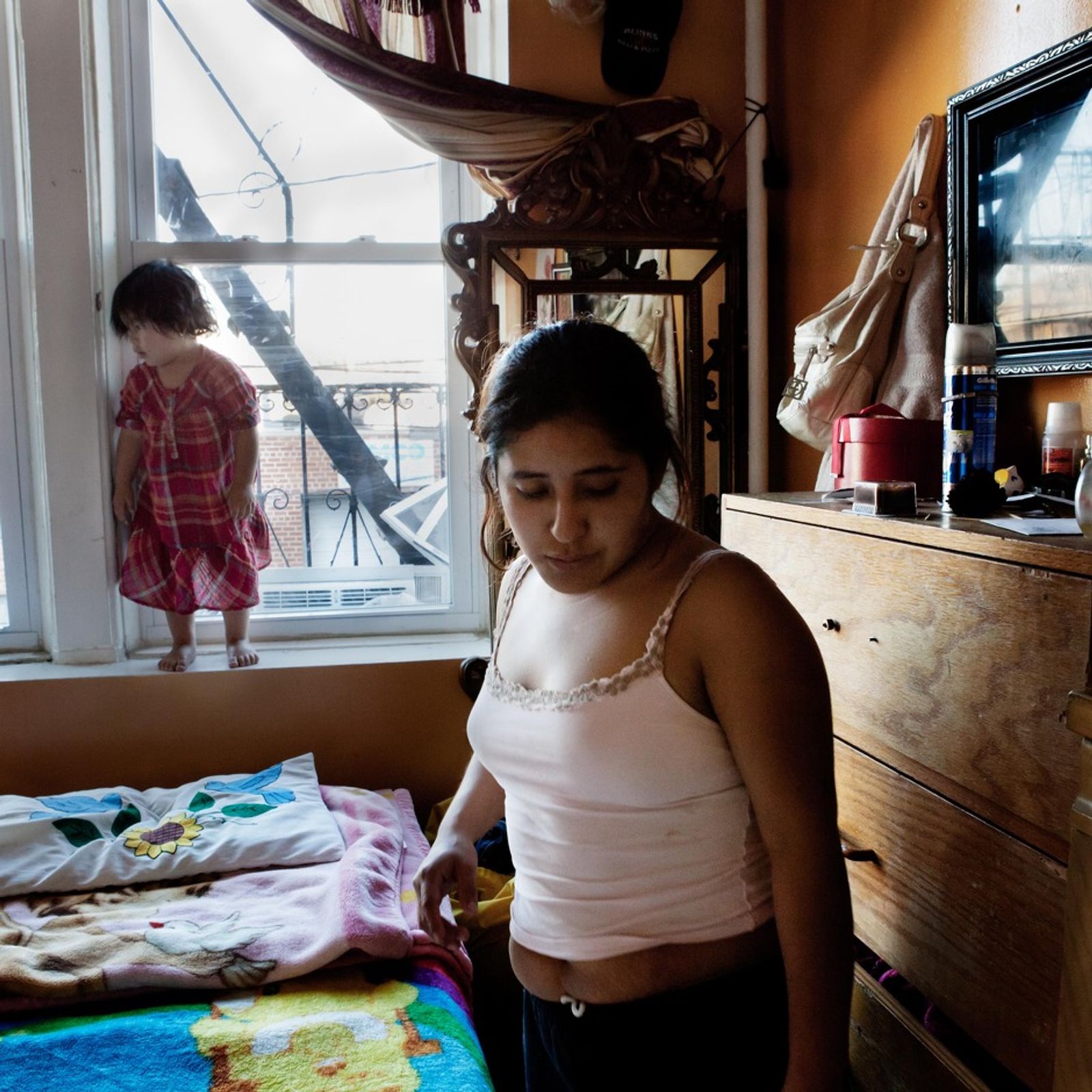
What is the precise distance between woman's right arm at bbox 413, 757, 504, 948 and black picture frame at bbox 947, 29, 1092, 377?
960 mm

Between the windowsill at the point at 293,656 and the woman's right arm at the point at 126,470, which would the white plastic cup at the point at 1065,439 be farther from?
the woman's right arm at the point at 126,470

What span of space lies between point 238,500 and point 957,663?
1893 mm

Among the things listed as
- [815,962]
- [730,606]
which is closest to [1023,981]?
[815,962]

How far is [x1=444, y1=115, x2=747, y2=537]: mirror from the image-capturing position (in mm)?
2230

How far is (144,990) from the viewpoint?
4.94ft

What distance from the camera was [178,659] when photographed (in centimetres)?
240

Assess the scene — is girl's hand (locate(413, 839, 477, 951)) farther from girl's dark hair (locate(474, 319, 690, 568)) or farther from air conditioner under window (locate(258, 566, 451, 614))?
air conditioner under window (locate(258, 566, 451, 614))

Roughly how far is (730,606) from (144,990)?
1204 mm

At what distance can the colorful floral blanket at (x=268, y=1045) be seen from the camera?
1.29 m

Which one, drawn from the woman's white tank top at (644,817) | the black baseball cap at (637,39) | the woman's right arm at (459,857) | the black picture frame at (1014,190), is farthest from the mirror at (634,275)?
the woman's white tank top at (644,817)

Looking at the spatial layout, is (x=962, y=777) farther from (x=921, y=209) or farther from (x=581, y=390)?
(x=921, y=209)

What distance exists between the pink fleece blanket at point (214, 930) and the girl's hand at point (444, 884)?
0.42 meters

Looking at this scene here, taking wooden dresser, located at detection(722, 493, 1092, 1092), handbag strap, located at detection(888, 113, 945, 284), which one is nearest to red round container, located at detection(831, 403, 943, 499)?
wooden dresser, located at detection(722, 493, 1092, 1092)

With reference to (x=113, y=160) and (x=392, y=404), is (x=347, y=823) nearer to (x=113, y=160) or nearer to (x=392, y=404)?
(x=392, y=404)
